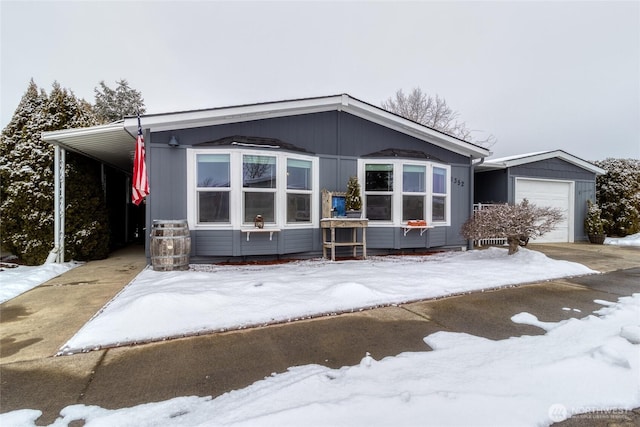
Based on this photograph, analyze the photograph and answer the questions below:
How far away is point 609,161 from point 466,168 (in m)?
7.83

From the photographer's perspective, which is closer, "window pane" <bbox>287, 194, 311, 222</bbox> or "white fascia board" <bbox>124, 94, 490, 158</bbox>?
"white fascia board" <bbox>124, 94, 490, 158</bbox>

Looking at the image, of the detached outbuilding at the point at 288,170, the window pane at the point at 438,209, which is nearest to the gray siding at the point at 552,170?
the detached outbuilding at the point at 288,170

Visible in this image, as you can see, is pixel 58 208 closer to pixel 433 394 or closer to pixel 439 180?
pixel 433 394

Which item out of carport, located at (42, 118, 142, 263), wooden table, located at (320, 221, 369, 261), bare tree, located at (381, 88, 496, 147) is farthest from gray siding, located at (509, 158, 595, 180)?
bare tree, located at (381, 88, 496, 147)

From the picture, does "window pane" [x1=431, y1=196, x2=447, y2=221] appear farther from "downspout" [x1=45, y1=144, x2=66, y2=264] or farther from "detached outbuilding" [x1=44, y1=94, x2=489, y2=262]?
"downspout" [x1=45, y1=144, x2=66, y2=264]

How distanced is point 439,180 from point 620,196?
8.98m

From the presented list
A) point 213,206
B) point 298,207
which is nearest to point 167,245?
point 213,206

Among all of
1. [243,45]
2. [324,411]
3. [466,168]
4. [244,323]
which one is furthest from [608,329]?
[243,45]

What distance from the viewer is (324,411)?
5.68 feet

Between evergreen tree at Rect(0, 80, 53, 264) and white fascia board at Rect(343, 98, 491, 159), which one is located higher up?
white fascia board at Rect(343, 98, 491, 159)

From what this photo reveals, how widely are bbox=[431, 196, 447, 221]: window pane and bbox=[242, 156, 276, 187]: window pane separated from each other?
3.98 metres

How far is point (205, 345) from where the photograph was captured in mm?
2758

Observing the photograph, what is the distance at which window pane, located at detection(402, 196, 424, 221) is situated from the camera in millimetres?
7411

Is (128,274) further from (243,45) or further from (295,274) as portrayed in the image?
(243,45)
